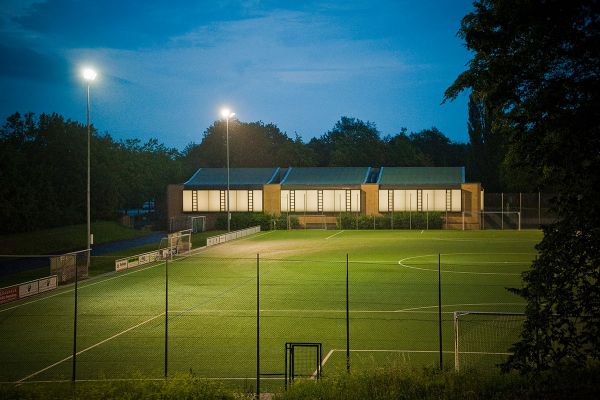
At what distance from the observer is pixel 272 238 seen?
54.7 metres

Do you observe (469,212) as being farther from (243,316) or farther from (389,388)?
(389,388)

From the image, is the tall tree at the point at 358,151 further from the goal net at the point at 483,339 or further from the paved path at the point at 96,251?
the goal net at the point at 483,339

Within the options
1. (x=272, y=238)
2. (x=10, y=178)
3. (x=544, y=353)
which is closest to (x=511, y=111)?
(x=544, y=353)

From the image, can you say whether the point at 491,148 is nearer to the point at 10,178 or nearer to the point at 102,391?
the point at 10,178

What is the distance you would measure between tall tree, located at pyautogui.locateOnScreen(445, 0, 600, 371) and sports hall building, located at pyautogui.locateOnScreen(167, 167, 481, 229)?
54261mm

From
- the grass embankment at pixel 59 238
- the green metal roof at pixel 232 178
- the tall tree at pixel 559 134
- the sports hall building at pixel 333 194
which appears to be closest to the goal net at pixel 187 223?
the sports hall building at pixel 333 194

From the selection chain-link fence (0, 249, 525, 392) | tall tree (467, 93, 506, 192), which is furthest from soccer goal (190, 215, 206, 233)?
tall tree (467, 93, 506, 192)

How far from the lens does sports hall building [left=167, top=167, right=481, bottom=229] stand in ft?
214

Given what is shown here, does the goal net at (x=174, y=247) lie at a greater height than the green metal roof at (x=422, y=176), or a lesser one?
lesser

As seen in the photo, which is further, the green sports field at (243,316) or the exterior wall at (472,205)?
the exterior wall at (472,205)

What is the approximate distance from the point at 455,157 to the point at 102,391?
380ft

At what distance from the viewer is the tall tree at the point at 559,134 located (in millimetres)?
9766

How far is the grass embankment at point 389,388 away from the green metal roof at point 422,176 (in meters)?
54.3

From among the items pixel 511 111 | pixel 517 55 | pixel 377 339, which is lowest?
pixel 377 339
